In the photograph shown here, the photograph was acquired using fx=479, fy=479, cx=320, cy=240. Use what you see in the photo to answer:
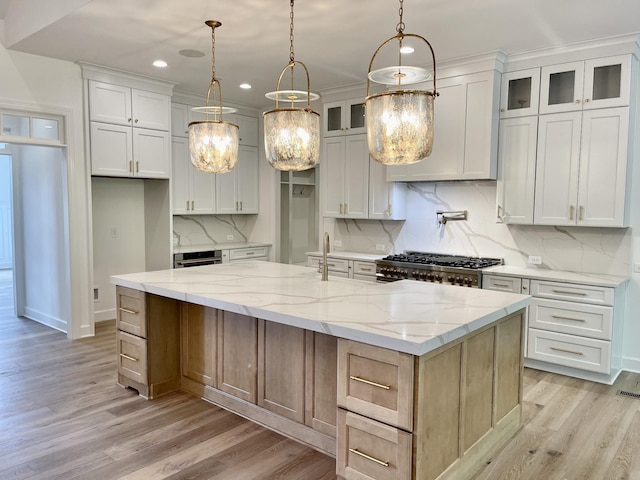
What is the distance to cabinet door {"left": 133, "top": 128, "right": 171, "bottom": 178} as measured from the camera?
5.27 meters

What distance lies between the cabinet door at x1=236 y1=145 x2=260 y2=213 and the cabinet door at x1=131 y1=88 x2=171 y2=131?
1.32 metres

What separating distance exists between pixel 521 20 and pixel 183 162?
4.08 metres

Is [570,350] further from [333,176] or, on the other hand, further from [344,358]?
[333,176]

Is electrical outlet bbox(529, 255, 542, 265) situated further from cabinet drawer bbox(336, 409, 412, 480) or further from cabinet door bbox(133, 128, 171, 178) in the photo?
cabinet door bbox(133, 128, 171, 178)

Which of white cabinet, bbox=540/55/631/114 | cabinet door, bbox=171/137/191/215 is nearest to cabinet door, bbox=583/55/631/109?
white cabinet, bbox=540/55/631/114

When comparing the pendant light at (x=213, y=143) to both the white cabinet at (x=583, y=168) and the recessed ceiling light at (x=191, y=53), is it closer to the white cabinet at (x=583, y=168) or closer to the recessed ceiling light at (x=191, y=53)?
the recessed ceiling light at (x=191, y=53)

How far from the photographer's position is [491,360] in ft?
8.50

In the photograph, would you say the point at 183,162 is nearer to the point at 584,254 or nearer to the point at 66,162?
the point at 66,162

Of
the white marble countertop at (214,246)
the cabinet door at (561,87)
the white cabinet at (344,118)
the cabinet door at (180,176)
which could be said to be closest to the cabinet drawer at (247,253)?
the white marble countertop at (214,246)

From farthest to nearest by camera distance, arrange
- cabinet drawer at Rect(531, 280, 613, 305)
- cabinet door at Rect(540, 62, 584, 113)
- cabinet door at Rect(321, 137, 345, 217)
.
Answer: cabinet door at Rect(321, 137, 345, 217) < cabinet door at Rect(540, 62, 584, 113) < cabinet drawer at Rect(531, 280, 613, 305)

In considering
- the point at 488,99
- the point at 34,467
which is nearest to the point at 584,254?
the point at 488,99

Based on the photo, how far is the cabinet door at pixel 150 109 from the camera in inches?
206

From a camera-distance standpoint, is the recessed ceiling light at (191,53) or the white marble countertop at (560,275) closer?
the white marble countertop at (560,275)

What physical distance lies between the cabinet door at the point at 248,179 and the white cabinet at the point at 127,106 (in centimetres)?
136
